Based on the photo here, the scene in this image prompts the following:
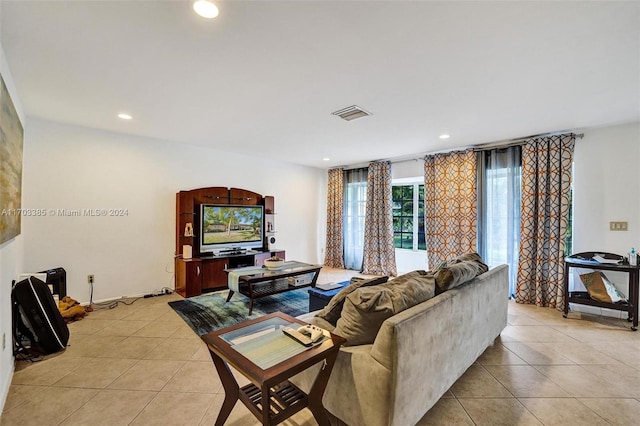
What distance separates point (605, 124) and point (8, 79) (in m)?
6.04

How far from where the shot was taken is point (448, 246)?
4.59 meters

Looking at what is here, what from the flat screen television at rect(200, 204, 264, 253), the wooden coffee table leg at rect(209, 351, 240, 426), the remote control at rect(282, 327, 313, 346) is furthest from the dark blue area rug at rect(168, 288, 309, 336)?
the remote control at rect(282, 327, 313, 346)

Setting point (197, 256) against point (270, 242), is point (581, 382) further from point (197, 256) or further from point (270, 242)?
point (197, 256)

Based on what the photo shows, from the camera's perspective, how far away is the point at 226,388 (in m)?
1.49

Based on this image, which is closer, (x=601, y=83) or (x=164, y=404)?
(x=164, y=404)

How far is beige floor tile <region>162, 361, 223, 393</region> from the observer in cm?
196

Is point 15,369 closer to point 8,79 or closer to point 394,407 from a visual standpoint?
point 8,79

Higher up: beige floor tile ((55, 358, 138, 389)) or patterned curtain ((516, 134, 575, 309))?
patterned curtain ((516, 134, 575, 309))

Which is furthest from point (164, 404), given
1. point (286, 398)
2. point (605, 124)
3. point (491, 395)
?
point (605, 124)

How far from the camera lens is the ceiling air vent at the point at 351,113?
9.45ft

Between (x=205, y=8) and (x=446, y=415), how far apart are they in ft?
9.11

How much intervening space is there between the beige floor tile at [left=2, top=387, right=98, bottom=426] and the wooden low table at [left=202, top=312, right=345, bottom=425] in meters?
1.08

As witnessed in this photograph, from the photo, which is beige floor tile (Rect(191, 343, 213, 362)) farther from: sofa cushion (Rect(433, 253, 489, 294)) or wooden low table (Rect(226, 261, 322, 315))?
sofa cushion (Rect(433, 253, 489, 294))

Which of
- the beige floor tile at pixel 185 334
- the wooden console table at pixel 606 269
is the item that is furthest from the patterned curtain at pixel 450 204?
the beige floor tile at pixel 185 334
